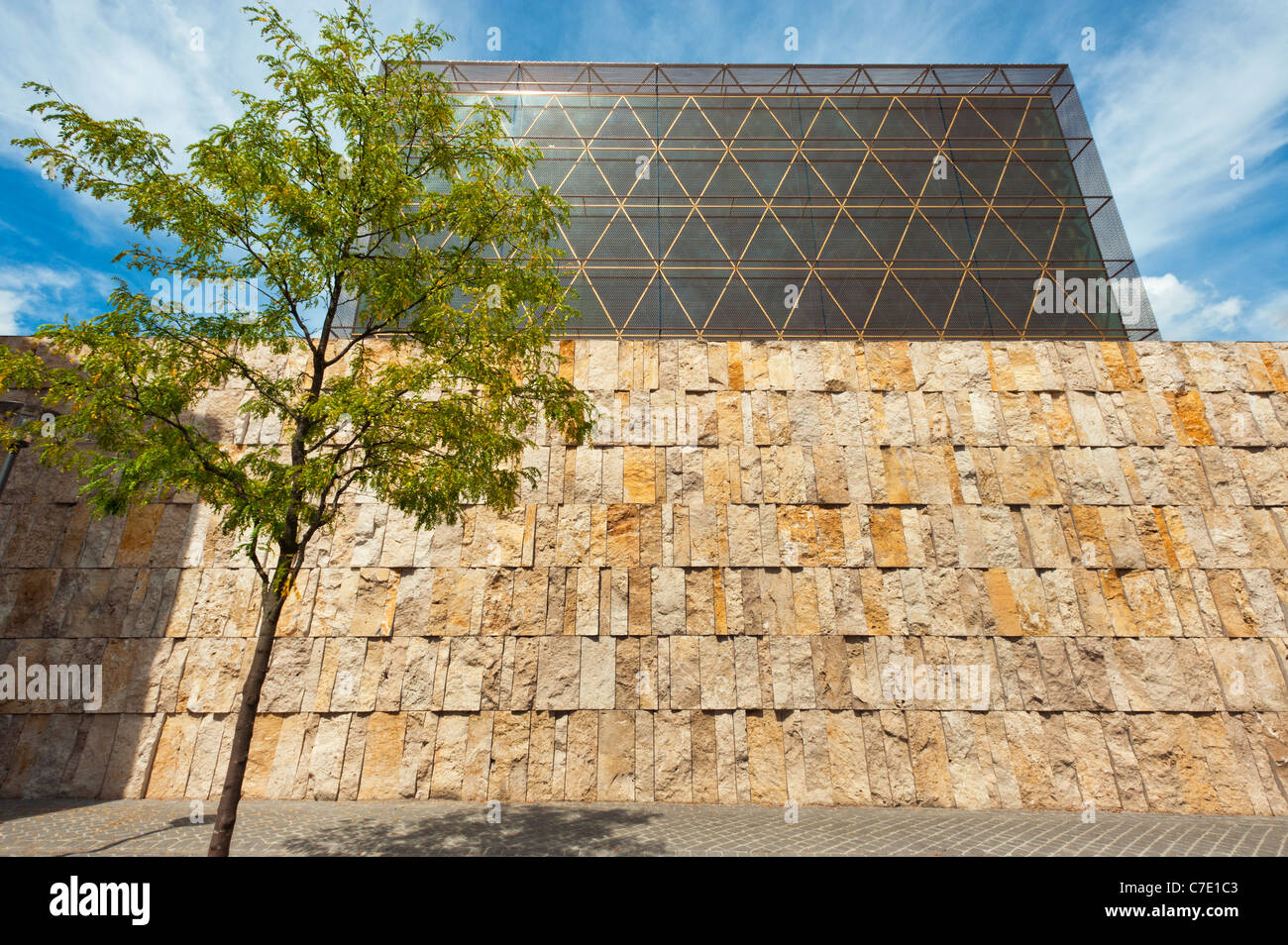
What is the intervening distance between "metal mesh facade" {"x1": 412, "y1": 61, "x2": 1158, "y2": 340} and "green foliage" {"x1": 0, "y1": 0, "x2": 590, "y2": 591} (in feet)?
41.4

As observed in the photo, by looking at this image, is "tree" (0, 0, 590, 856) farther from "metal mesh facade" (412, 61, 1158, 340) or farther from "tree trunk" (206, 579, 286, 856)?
"metal mesh facade" (412, 61, 1158, 340)

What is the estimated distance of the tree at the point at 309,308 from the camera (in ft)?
20.4

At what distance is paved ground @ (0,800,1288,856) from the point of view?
783 cm

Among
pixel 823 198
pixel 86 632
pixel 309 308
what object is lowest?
pixel 86 632

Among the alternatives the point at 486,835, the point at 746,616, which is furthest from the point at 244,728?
the point at 746,616

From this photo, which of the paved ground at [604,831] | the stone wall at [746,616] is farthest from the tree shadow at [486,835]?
the stone wall at [746,616]

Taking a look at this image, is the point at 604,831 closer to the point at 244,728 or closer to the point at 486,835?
the point at 486,835

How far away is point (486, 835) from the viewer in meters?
8.41

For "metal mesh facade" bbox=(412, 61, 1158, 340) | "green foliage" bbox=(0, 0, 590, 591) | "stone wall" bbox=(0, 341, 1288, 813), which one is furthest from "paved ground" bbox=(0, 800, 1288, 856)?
"metal mesh facade" bbox=(412, 61, 1158, 340)

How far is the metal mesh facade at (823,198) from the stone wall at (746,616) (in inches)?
310

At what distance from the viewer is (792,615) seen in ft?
38.2

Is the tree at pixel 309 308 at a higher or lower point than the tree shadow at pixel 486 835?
higher

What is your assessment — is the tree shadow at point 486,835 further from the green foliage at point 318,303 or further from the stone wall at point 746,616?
the green foliage at point 318,303

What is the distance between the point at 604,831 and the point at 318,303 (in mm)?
8056
